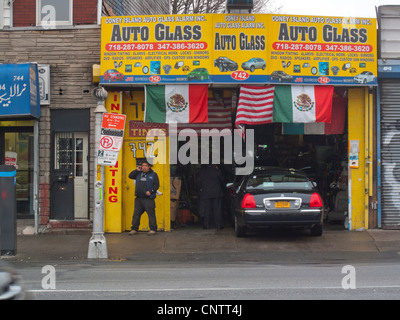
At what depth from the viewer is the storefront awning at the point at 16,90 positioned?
11.7m

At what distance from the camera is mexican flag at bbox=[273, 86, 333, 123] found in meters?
12.1

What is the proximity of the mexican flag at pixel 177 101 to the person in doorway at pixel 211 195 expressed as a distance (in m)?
1.73

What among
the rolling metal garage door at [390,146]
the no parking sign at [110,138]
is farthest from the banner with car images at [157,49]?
the rolling metal garage door at [390,146]

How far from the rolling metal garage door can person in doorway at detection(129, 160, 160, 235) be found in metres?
5.69

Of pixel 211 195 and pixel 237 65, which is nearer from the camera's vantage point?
pixel 237 65

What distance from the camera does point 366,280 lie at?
24.6ft

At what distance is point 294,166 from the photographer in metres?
15.8

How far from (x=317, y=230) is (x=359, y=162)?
223 cm

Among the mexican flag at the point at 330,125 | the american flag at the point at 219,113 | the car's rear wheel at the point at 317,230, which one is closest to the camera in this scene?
the car's rear wheel at the point at 317,230

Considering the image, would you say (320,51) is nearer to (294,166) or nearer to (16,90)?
(294,166)

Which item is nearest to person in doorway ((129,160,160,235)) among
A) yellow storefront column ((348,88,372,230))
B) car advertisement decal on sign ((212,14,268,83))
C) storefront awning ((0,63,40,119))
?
car advertisement decal on sign ((212,14,268,83))

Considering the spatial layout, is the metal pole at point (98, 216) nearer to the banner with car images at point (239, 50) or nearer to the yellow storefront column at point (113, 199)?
the banner with car images at point (239, 50)

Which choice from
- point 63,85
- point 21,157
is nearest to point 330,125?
point 63,85

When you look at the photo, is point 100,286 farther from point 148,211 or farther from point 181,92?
point 181,92
